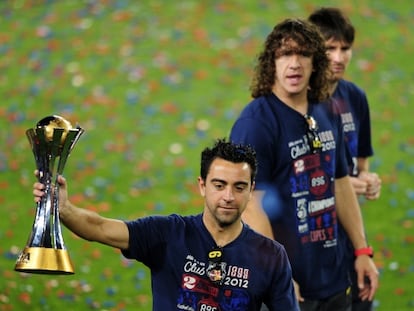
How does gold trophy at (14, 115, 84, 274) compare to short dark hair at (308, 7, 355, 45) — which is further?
short dark hair at (308, 7, 355, 45)

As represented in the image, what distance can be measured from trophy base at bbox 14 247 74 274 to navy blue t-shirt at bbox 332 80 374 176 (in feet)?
8.85

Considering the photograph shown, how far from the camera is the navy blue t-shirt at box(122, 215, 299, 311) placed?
521 cm

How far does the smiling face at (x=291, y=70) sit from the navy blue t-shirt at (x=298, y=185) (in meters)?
0.08

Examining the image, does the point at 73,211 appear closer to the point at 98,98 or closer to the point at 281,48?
the point at 281,48

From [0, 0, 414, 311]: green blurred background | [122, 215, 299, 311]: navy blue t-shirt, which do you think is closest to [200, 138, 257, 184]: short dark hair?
[122, 215, 299, 311]: navy blue t-shirt

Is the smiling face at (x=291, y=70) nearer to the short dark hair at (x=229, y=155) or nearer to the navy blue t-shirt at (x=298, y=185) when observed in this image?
the navy blue t-shirt at (x=298, y=185)

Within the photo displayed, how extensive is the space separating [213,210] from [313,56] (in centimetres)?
161

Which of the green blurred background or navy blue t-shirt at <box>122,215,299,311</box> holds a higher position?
the green blurred background

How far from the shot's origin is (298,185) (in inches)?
246

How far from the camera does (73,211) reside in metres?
4.98

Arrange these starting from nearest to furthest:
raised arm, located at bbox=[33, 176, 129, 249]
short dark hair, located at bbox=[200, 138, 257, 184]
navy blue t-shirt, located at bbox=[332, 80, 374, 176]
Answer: raised arm, located at bbox=[33, 176, 129, 249] → short dark hair, located at bbox=[200, 138, 257, 184] → navy blue t-shirt, located at bbox=[332, 80, 374, 176]

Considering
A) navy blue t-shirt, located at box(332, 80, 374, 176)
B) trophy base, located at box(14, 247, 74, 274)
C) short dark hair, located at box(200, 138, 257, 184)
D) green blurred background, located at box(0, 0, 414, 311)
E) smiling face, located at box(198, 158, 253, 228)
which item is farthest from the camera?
green blurred background, located at box(0, 0, 414, 311)

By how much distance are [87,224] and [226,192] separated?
0.62 m

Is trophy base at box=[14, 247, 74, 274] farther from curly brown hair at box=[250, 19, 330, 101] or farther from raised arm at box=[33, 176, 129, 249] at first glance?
curly brown hair at box=[250, 19, 330, 101]
